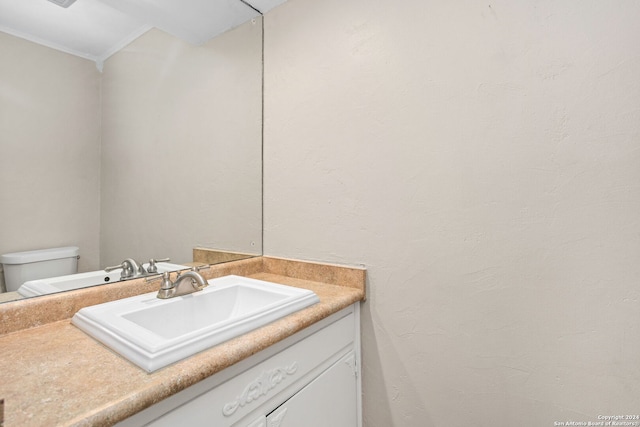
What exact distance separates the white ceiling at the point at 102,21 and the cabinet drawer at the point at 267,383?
3.55ft

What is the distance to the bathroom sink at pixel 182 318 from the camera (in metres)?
0.68

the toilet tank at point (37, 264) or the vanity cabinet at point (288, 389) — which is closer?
the vanity cabinet at point (288, 389)

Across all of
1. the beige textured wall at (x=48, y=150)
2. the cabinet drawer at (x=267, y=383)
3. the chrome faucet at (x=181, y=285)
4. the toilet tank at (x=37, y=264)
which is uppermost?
the beige textured wall at (x=48, y=150)

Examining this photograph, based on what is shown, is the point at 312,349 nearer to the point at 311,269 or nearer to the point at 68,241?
the point at 311,269

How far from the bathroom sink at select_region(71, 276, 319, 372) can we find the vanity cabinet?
0.08m

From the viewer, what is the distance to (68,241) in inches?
39.1

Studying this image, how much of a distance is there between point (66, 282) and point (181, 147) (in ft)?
2.13

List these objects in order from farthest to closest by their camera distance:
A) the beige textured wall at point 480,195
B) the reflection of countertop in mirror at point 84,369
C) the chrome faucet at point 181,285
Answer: the chrome faucet at point 181,285 < the beige textured wall at point 480,195 < the reflection of countertop in mirror at point 84,369

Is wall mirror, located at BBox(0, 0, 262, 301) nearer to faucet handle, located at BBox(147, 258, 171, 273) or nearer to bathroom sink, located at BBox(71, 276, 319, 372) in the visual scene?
faucet handle, located at BBox(147, 258, 171, 273)

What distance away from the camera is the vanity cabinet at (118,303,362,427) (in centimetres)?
66

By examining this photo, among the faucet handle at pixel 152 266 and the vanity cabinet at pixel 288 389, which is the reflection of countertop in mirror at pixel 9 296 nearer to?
the faucet handle at pixel 152 266

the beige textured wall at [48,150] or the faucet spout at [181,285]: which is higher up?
the beige textured wall at [48,150]

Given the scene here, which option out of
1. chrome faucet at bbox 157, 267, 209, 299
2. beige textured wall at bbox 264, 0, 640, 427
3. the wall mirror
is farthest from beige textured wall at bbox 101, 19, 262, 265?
beige textured wall at bbox 264, 0, 640, 427

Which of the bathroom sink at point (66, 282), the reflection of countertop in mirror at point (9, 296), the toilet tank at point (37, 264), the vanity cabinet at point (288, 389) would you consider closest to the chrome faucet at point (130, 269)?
the bathroom sink at point (66, 282)
